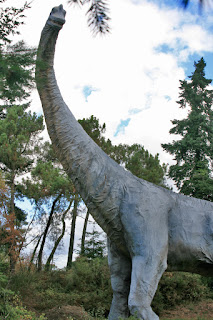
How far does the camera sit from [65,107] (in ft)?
12.3

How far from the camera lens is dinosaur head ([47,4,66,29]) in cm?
325

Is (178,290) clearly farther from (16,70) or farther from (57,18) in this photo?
(16,70)

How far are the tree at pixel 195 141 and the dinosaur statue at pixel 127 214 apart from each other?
34.9ft

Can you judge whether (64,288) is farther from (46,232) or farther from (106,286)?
(46,232)

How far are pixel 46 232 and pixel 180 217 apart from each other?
42.5 ft

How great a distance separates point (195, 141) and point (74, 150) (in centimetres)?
1371

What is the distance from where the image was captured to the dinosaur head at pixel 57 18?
325 centimetres

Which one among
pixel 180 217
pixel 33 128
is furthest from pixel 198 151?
pixel 180 217

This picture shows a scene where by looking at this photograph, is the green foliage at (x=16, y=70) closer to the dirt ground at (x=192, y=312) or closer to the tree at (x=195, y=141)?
the dirt ground at (x=192, y=312)

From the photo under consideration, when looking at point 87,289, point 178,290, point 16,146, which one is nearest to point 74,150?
point 87,289

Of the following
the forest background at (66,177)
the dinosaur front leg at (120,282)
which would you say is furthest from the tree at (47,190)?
the dinosaur front leg at (120,282)

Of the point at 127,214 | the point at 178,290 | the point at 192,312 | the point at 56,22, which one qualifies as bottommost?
the point at 192,312

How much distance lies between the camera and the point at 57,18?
3242 millimetres

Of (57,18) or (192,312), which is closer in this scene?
(57,18)
